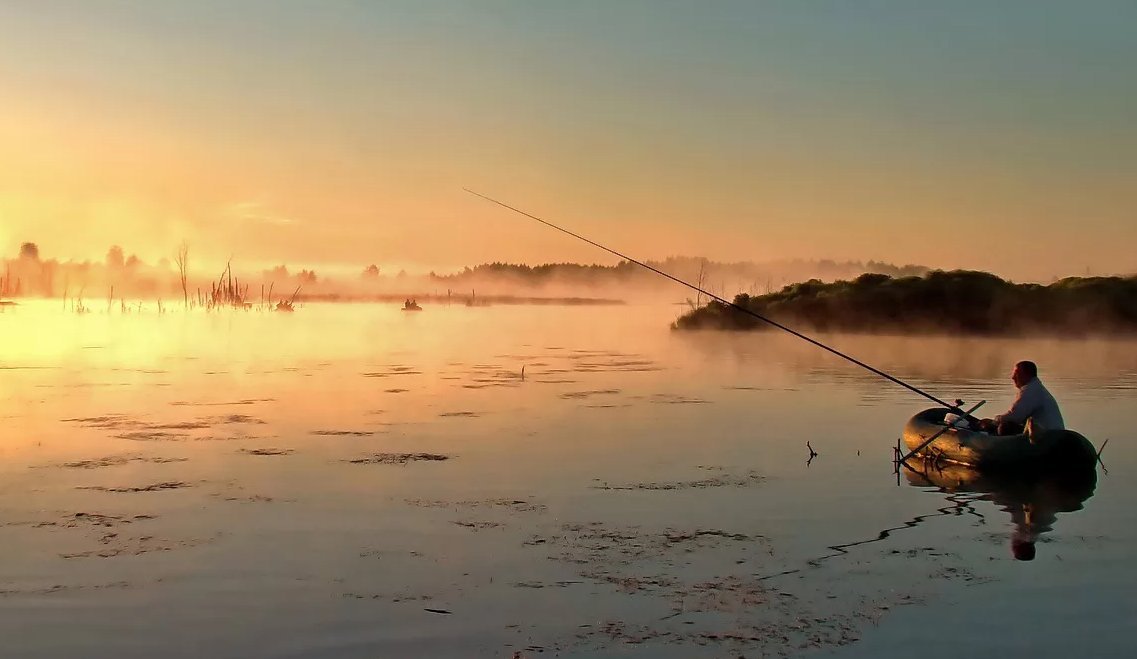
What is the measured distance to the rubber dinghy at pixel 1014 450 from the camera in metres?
18.1

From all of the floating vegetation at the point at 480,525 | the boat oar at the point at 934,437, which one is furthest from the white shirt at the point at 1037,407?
the floating vegetation at the point at 480,525

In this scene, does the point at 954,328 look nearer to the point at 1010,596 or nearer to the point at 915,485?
the point at 915,485

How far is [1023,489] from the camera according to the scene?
1822 centimetres

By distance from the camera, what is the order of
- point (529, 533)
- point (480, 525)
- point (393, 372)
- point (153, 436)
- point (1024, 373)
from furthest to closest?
1. point (393, 372)
2. point (153, 436)
3. point (1024, 373)
4. point (480, 525)
5. point (529, 533)

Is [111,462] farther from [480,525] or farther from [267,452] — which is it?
[480,525]

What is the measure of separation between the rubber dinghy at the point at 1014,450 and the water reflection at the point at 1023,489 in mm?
176

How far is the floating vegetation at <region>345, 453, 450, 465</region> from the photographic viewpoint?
20.3 m

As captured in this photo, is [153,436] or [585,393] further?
[585,393]

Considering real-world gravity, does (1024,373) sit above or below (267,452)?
above

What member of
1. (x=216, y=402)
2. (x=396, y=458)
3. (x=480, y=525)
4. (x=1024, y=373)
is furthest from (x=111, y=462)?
(x=1024, y=373)

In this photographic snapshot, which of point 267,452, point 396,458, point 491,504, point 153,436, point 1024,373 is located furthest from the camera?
point 153,436

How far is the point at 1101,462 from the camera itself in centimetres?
2036

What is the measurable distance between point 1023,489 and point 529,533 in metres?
9.15

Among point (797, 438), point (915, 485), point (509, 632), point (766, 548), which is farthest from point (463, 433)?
point (509, 632)
